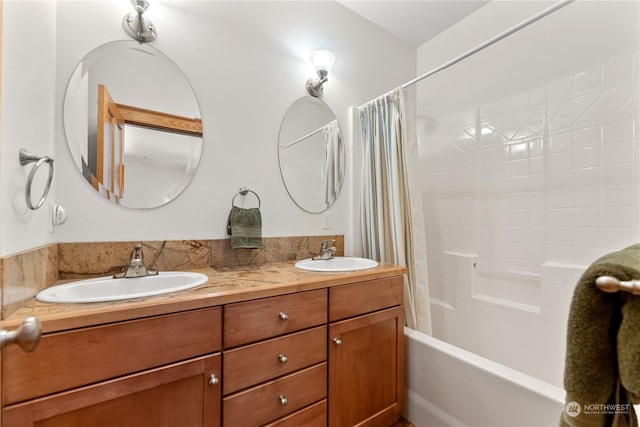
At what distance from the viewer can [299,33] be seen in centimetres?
180

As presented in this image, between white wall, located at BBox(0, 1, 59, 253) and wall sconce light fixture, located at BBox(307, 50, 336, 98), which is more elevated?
wall sconce light fixture, located at BBox(307, 50, 336, 98)

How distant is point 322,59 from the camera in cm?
180

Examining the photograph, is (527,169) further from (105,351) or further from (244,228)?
(105,351)

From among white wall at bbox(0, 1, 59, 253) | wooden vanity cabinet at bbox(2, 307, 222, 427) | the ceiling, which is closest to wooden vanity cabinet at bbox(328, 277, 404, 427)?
wooden vanity cabinet at bbox(2, 307, 222, 427)

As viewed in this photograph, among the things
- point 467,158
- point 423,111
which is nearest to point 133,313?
point 467,158

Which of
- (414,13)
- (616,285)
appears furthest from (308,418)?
(414,13)

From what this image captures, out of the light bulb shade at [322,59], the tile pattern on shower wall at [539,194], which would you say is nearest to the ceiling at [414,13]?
the light bulb shade at [322,59]

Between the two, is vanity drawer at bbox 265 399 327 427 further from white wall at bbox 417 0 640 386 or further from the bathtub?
white wall at bbox 417 0 640 386

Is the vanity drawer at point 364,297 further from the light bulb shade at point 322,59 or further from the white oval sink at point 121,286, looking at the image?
the light bulb shade at point 322,59

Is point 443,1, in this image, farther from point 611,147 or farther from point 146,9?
point 146,9

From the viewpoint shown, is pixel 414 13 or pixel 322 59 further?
pixel 414 13

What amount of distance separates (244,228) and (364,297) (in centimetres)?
69

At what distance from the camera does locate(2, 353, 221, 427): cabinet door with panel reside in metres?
0.69

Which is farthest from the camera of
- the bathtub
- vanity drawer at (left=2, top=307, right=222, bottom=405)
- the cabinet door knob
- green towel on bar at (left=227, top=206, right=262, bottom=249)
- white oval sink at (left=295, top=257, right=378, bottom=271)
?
white oval sink at (left=295, top=257, right=378, bottom=271)
